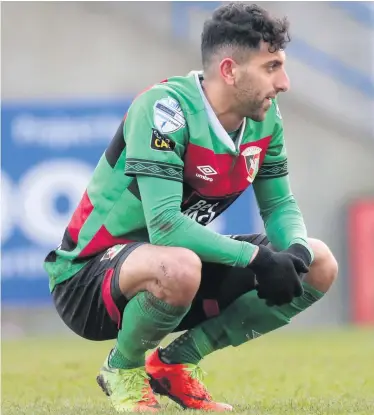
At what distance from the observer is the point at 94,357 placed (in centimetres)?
796

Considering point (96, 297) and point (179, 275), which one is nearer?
point (179, 275)

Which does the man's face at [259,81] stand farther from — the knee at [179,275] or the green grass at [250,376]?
the green grass at [250,376]

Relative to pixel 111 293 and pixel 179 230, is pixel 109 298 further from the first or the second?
pixel 179 230

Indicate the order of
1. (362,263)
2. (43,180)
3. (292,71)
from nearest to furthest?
(43,180) < (362,263) < (292,71)

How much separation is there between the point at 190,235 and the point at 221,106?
56 cm

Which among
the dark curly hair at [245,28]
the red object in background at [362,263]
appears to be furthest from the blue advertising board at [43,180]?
the dark curly hair at [245,28]

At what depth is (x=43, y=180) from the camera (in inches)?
474

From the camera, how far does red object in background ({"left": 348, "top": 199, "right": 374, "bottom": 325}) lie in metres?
12.6

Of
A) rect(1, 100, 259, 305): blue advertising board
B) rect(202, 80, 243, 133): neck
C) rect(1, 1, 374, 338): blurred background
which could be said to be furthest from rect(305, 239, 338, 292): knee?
rect(1, 1, 374, 338): blurred background

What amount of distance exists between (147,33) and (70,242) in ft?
33.2

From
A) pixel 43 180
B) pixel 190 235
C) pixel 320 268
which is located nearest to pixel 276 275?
pixel 190 235

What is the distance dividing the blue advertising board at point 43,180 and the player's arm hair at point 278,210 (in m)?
7.00

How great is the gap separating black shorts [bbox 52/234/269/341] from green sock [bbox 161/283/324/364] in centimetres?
5

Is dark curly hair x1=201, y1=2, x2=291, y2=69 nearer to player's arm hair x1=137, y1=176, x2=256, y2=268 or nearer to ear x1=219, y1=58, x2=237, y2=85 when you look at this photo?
ear x1=219, y1=58, x2=237, y2=85
